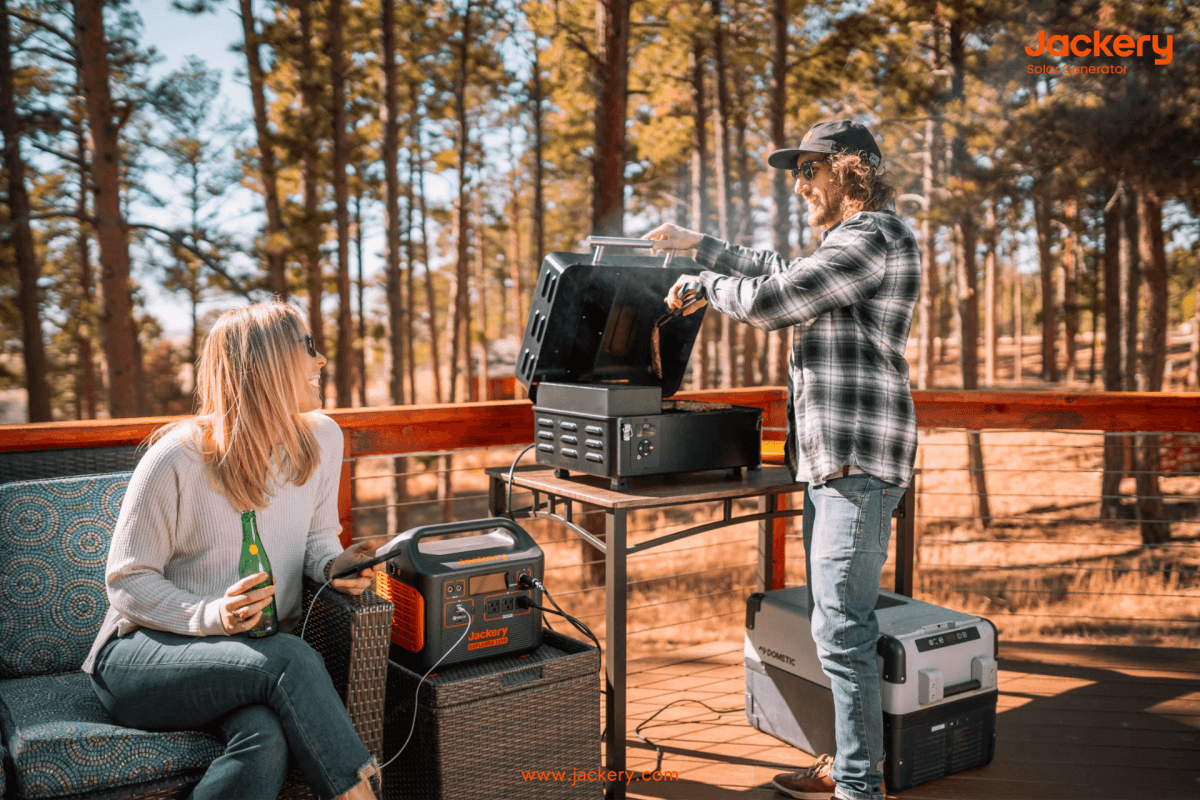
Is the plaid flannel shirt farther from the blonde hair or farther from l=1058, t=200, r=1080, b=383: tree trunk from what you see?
l=1058, t=200, r=1080, b=383: tree trunk

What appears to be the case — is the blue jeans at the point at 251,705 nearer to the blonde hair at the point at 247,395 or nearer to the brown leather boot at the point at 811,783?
the blonde hair at the point at 247,395

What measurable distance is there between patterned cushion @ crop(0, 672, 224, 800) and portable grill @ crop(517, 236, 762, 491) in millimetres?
1069

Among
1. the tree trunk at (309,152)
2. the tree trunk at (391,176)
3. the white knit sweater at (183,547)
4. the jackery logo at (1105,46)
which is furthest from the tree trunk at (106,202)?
the jackery logo at (1105,46)

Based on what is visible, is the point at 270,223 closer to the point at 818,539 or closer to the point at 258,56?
the point at 258,56

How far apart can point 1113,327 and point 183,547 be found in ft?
30.6

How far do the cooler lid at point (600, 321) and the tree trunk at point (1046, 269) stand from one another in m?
8.36

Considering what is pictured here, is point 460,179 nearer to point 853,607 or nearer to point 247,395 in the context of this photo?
point 247,395

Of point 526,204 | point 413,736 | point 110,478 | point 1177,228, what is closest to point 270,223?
point 110,478

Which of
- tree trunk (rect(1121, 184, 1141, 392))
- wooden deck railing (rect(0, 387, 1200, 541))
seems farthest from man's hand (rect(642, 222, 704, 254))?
tree trunk (rect(1121, 184, 1141, 392))

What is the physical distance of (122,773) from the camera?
1.47 metres

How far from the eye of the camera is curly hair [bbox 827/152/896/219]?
74.1 inches

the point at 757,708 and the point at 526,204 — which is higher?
the point at 526,204

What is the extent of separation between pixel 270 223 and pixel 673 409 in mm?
8388

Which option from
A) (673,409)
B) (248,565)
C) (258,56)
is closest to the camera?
(248,565)
